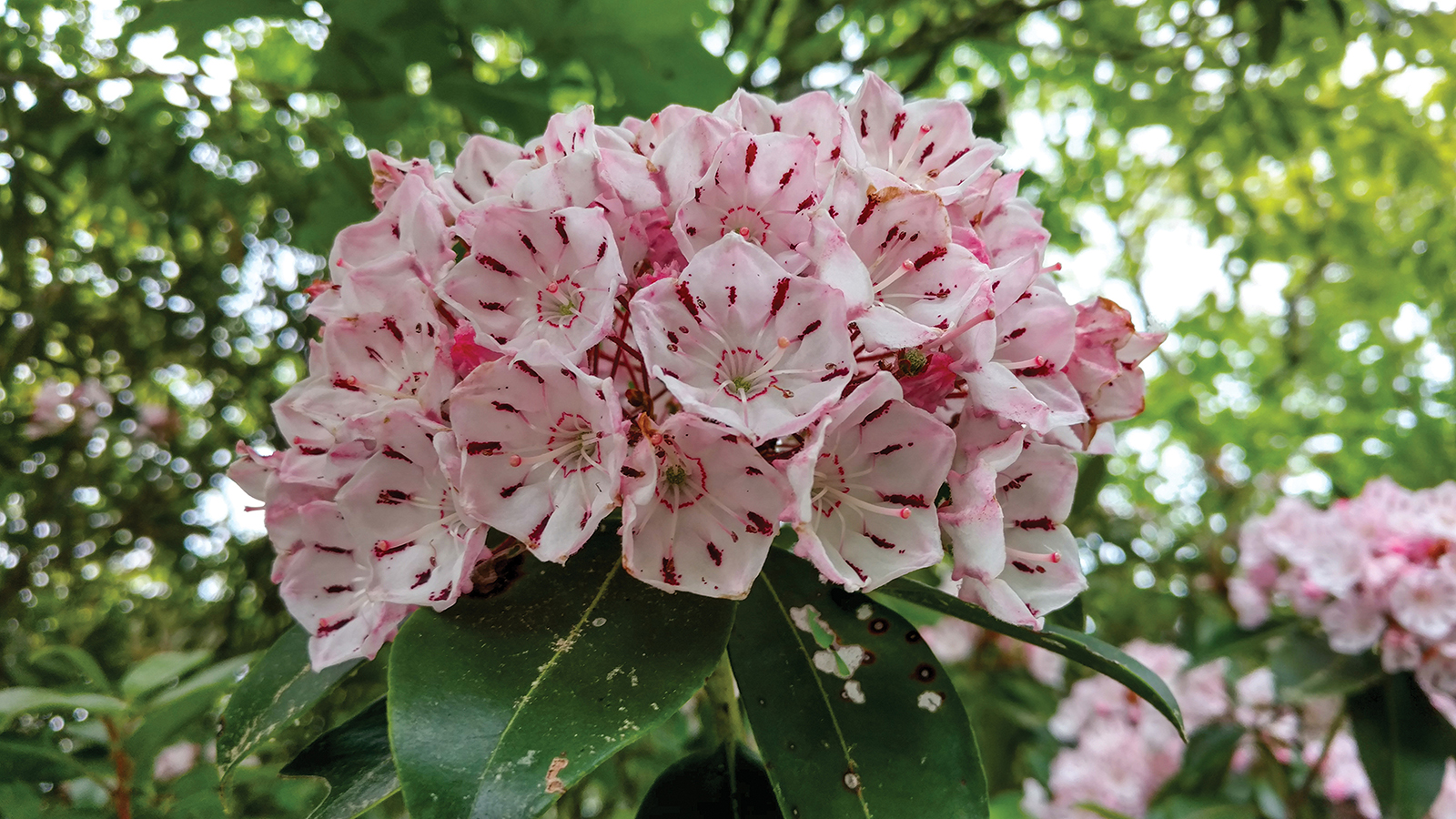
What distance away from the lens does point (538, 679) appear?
1.97 feet

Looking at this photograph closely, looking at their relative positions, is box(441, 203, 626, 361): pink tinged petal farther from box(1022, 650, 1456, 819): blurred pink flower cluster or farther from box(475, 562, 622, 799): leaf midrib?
box(1022, 650, 1456, 819): blurred pink flower cluster

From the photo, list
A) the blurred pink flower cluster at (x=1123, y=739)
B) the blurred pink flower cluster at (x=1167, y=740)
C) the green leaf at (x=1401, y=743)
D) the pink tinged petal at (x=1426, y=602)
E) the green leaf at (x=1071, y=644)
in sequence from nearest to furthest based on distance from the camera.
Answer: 1. the green leaf at (x=1071, y=644)
2. the green leaf at (x=1401, y=743)
3. the pink tinged petal at (x=1426, y=602)
4. the blurred pink flower cluster at (x=1167, y=740)
5. the blurred pink flower cluster at (x=1123, y=739)

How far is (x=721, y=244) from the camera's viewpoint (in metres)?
0.62

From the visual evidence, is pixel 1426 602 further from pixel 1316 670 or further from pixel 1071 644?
pixel 1071 644

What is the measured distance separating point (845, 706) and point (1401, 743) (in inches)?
49.6

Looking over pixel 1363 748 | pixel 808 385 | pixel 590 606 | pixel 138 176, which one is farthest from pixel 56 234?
pixel 1363 748

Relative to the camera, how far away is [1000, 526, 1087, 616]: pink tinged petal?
690mm

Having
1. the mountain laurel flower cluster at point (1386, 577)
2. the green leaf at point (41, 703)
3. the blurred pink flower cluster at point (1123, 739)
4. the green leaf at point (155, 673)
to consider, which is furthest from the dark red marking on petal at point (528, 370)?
the blurred pink flower cluster at point (1123, 739)

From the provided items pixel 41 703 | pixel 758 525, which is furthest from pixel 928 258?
pixel 41 703

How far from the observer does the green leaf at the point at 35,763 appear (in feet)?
3.13

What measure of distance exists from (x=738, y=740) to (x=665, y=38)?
100 cm

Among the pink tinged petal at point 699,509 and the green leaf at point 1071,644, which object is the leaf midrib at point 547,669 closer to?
the pink tinged petal at point 699,509

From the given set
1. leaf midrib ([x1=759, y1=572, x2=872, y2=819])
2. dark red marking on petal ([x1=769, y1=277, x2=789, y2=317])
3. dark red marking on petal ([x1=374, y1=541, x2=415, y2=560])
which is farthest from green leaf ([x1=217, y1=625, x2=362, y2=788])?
dark red marking on petal ([x1=769, y1=277, x2=789, y2=317])

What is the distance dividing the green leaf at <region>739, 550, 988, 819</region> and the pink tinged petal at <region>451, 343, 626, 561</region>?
0.22 metres
